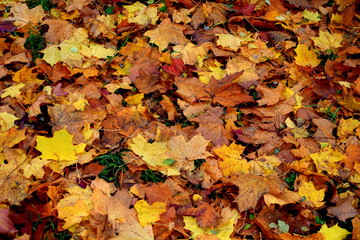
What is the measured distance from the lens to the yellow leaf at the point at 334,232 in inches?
76.2

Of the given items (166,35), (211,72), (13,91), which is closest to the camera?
(13,91)

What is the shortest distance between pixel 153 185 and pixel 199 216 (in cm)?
34

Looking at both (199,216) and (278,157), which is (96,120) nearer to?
(199,216)

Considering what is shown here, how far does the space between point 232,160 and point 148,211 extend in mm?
661

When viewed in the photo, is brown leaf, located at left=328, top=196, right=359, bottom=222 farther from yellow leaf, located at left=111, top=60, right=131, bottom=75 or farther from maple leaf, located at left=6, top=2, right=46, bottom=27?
maple leaf, located at left=6, top=2, right=46, bottom=27

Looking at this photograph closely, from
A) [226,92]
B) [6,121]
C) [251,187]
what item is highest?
[226,92]

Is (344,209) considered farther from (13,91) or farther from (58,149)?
(13,91)

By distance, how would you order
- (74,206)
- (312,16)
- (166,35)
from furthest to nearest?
(312,16) → (166,35) → (74,206)

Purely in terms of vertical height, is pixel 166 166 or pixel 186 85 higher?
pixel 186 85

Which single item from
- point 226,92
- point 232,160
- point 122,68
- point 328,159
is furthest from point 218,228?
point 122,68

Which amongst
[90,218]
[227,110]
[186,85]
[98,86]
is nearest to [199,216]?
[90,218]

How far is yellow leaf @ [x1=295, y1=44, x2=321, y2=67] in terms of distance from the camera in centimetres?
288

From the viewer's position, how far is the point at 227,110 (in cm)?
251

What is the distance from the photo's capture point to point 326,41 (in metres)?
3.06
